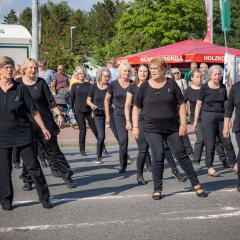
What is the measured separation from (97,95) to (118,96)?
1.51 m

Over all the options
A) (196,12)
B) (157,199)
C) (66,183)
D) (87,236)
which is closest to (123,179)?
(66,183)

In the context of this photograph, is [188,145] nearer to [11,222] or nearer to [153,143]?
[153,143]

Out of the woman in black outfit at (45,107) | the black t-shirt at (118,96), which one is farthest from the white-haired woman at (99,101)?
the woman in black outfit at (45,107)

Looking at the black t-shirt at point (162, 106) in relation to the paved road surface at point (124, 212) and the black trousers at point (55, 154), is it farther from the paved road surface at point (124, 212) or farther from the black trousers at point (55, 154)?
the black trousers at point (55, 154)

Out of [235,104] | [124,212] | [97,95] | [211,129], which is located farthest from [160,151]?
[97,95]

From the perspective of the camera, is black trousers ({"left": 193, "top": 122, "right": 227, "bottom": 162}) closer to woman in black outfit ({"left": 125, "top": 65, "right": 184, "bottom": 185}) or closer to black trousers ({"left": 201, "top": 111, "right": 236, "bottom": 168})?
black trousers ({"left": 201, "top": 111, "right": 236, "bottom": 168})

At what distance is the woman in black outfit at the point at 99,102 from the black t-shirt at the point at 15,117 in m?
3.99

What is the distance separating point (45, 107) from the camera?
782cm

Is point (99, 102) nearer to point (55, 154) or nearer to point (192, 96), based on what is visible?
point (192, 96)

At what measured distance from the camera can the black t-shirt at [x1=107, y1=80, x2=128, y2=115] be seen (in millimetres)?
9148

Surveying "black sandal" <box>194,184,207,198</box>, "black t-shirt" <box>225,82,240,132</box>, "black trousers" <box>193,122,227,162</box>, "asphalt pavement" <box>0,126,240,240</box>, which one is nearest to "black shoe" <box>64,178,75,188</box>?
"asphalt pavement" <box>0,126,240,240</box>

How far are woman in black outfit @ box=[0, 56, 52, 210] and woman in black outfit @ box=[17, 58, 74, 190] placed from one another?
100 cm

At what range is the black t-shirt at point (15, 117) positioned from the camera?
641 cm

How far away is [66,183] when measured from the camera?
8039 millimetres
